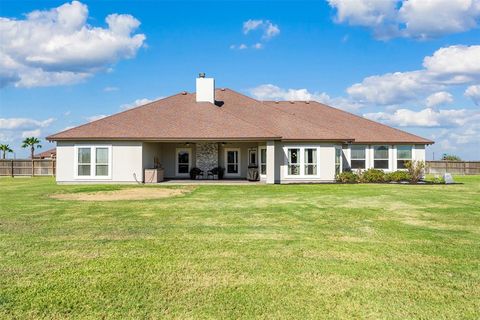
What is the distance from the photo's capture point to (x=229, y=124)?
78.5 feet

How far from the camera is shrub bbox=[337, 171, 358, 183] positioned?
76.4 feet

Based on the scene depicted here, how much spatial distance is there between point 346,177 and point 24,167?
26.7 m

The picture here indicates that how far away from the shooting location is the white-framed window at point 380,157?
2708cm

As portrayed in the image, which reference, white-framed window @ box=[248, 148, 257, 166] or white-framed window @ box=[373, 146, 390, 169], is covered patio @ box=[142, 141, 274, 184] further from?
white-framed window @ box=[373, 146, 390, 169]

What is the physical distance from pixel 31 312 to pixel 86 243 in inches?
125

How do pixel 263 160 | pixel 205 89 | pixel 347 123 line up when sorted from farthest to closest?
pixel 347 123 → pixel 205 89 → pixel 263 160

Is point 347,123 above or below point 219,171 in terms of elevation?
above

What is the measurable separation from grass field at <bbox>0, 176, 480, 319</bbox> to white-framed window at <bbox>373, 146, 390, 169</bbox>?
15311 mm

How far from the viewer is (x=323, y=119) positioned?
29156 mm

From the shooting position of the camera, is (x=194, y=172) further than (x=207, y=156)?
No

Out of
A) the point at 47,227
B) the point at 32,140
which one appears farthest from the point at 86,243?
the point at 32,140

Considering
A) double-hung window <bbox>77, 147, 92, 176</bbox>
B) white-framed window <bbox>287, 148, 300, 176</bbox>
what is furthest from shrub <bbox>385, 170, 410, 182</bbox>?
double-hung window <bbox>77, 147, 92, 176</bbox>

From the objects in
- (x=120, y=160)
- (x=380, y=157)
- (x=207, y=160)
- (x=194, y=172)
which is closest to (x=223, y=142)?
(x=207, y=160)

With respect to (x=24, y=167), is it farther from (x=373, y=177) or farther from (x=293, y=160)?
(x=373, y=177)
